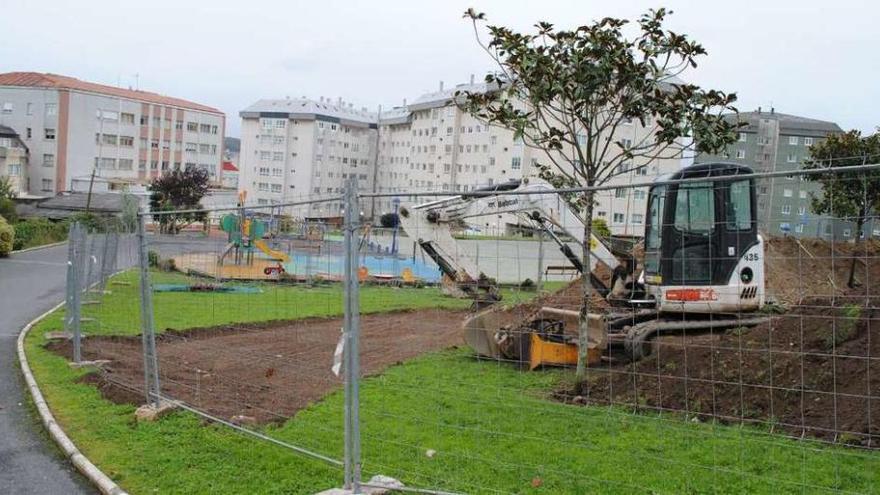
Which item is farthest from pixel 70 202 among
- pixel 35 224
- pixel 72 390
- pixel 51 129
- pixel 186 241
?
pixel 72 390

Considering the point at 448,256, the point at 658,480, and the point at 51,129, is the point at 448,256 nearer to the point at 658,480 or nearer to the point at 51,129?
the point at 658,480

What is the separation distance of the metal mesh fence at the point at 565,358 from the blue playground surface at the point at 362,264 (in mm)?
1628

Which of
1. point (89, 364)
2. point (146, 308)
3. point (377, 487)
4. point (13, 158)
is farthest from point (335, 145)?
point (377, 487)

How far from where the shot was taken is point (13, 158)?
73812 mm

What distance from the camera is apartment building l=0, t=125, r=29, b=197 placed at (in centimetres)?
7319

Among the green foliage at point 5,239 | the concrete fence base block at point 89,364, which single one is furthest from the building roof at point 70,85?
the concrete fence base block at point 89,364

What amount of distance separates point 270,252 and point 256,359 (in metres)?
12.4

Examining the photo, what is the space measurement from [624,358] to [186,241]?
8164 millimetres

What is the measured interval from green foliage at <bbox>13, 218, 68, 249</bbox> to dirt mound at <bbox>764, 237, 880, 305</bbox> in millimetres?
33923

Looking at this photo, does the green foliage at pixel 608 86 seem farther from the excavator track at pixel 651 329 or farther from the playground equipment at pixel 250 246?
the playground equipment at pixel 250 246

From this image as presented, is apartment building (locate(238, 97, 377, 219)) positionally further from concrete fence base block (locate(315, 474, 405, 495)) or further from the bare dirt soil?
concrete fence base block (locate(315, 474, 405, 495))

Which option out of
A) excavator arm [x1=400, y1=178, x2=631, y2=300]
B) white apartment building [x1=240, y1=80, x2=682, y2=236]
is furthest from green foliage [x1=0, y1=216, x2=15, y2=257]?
white apartment building [x1=240, y1=80, x2=682, y2=236]

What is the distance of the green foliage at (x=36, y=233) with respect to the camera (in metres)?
39.0

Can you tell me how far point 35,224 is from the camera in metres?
42.5
